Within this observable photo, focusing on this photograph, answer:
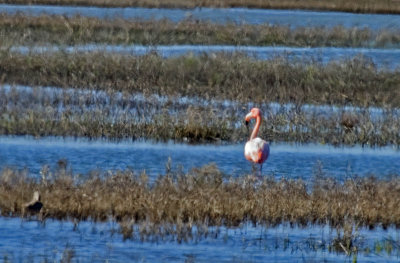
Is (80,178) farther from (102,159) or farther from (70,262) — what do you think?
(70,262)

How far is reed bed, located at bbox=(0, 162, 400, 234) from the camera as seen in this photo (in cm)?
1038

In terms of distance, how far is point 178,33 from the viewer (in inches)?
1170

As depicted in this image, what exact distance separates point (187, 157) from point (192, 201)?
4372mm

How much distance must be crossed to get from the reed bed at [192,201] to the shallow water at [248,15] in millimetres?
24545

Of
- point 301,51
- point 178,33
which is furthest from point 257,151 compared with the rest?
point 178,33

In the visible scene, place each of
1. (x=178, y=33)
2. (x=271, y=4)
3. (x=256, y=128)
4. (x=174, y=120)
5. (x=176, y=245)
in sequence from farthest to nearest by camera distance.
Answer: (x=271, y=4) < (x=178, y=33) < (x=174, y=120) < (x=256, y=128) < (x=176, y=245)

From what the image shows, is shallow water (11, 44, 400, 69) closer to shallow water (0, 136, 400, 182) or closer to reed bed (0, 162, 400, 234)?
shallow water (0, 136, 400, 182)

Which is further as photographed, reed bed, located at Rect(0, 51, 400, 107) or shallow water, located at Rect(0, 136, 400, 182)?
reed bed, located at Rect(0, 51, 400, 107)

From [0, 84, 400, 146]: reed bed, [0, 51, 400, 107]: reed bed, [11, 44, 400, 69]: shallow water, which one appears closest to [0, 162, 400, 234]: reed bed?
[0, 84, 400, 146]: reed bed

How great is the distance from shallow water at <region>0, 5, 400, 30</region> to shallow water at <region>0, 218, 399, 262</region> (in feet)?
84.4

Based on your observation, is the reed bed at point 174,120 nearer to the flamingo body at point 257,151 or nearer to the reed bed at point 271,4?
the flamingo body at point 257,151

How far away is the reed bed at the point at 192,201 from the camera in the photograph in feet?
34.1

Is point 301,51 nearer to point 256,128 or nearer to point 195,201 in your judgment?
point 256,128

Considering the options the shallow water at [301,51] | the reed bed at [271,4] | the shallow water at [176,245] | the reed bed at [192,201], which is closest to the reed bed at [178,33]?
the shallow water at [301,51]
